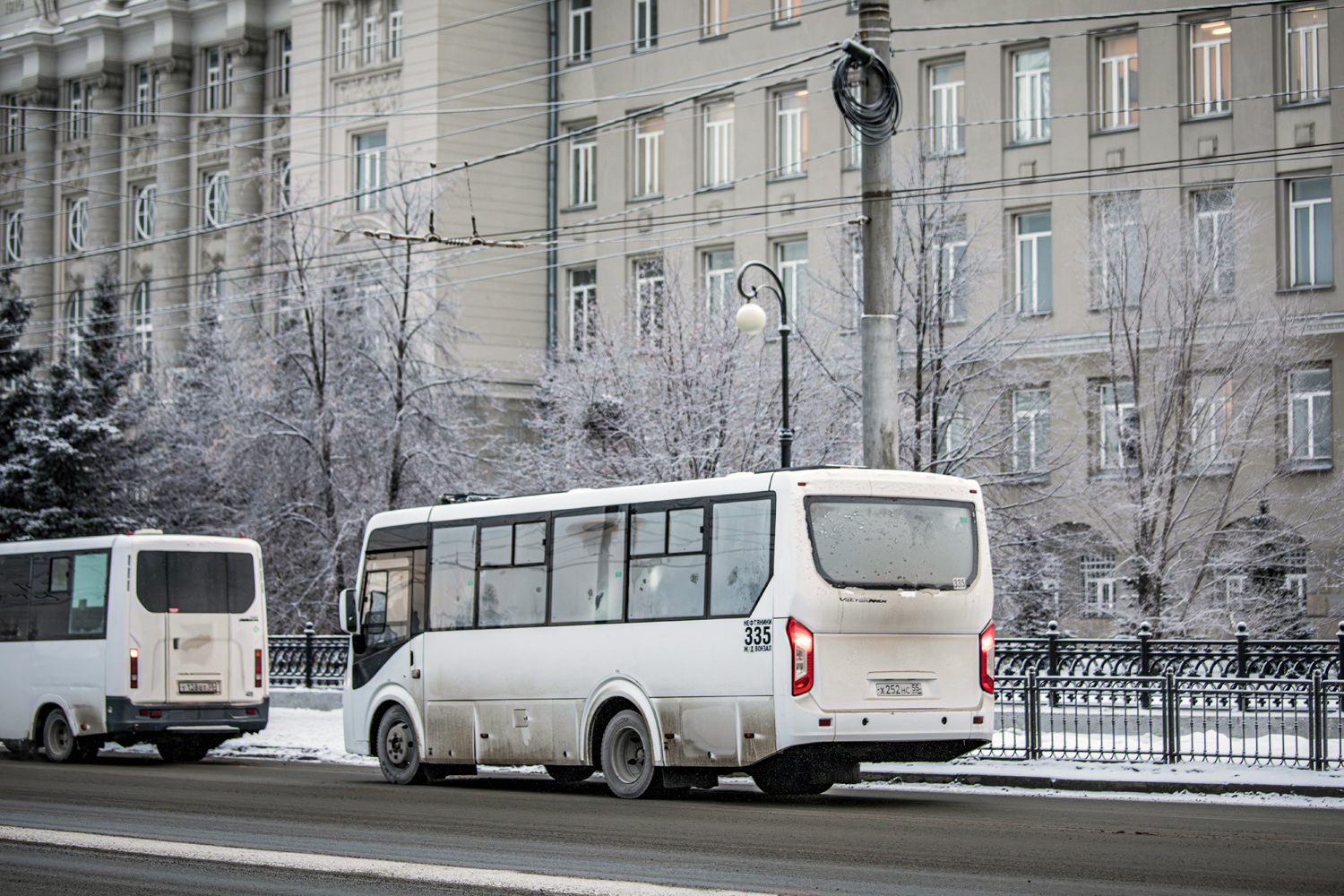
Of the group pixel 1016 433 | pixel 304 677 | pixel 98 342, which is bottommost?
pixel 304 677

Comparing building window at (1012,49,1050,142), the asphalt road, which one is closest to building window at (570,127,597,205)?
building window at (1012,49,1050,142)

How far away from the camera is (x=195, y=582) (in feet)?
80.9

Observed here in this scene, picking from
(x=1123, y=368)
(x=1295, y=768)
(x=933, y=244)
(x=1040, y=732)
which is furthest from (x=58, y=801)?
(x=1123, y=368)

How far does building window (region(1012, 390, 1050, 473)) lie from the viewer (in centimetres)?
3581

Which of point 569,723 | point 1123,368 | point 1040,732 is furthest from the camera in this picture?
point 1123,368

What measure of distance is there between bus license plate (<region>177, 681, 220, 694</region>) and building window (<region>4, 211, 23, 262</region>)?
49031mm

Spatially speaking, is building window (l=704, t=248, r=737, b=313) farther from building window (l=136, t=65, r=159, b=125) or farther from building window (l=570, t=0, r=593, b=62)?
building window (l=136, t=65, r=159, b=125)

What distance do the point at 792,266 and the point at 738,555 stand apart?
3103 cm

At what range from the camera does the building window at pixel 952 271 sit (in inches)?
1383

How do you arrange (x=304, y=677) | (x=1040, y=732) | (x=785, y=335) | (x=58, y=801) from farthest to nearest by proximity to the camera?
(x=304, y=677)
(x=785, y=335)
(x=1040, y=732)
(x=58, y=801)

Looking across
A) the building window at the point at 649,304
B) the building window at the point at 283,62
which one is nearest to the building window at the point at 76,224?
the building window at the point at 283,62

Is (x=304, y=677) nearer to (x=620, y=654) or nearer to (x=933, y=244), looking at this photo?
(x=933, y=244)

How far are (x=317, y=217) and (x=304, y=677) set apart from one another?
48.6 feet

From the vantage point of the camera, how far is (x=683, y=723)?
642 inches
